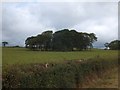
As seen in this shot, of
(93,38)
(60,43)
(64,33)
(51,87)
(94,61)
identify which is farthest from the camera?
(93,38)

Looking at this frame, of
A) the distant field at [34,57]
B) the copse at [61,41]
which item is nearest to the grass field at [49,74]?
the distant field at [34,57]

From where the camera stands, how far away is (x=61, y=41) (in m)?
52.4

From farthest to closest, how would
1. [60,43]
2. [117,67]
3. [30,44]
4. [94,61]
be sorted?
1. [60,43]
2. [30,44]
3. [117,67]
4. [94,61]

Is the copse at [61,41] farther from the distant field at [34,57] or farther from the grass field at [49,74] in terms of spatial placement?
the grass field at [49,74]

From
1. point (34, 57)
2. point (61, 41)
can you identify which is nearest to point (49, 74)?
point (34, 57)

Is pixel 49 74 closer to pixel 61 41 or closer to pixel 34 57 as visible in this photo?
pixel 34 57

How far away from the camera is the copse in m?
46.5

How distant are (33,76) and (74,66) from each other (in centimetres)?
473

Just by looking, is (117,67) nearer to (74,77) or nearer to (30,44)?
(74,77)

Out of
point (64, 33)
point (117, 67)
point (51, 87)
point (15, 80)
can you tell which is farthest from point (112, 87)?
point (64, 33)

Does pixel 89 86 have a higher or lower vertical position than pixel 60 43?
lower

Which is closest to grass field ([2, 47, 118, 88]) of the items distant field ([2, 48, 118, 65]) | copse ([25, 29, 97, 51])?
distant field ([2, 48, 118, 65])

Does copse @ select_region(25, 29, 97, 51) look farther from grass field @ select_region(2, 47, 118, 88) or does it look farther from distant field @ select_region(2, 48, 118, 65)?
grass field @ select_region(2, 47, 118, 88)

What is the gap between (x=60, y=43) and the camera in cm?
5012
